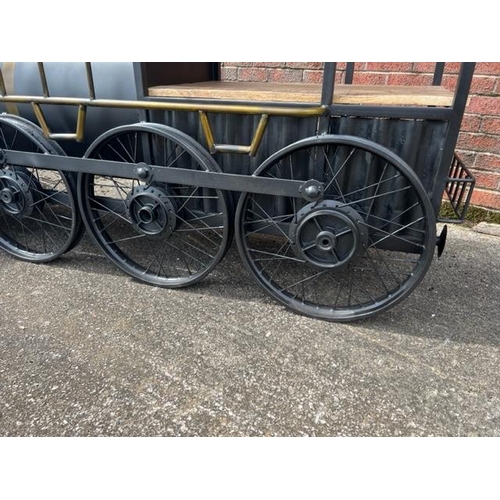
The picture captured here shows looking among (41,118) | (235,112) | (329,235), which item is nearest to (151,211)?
(235,112)

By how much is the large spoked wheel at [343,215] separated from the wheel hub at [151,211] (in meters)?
0.44

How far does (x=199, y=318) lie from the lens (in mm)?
2209

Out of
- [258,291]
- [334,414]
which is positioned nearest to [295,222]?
→ [258,291]

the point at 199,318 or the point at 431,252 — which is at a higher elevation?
the point at 431,252

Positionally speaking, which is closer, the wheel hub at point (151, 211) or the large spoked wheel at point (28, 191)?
the wheel hub at point (151, 211)

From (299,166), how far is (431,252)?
79 cm

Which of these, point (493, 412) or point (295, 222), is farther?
point (295, 222)

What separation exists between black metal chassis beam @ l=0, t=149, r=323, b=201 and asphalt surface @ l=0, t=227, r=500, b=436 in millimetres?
679

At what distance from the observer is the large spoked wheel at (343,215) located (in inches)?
77.1

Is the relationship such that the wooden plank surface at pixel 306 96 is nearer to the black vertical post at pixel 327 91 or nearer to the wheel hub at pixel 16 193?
the black vertical post at pixel 327 91

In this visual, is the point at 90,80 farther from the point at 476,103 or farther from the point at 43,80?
the point at 476,103

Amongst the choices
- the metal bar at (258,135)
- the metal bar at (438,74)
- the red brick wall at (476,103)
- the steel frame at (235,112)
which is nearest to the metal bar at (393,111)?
the steel frame at (235,112)

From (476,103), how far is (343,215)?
2.16 metres

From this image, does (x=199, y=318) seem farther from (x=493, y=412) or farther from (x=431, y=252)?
(x=493, y=412)
